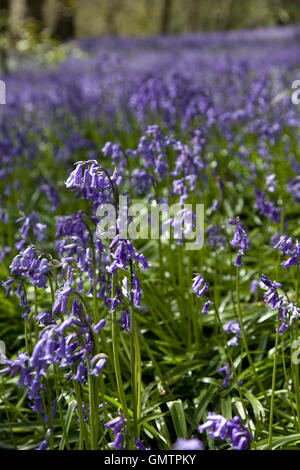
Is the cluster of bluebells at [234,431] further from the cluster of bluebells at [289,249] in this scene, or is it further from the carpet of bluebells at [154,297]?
the cluster of bluebells at [289,249]

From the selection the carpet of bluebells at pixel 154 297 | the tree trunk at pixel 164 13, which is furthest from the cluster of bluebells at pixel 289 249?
the tree trunk at pixel 164 13

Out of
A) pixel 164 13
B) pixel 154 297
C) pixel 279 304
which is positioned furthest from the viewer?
pixel 164 13

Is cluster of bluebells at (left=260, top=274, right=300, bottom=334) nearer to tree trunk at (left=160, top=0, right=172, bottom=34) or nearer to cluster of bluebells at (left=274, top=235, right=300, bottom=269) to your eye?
cluster of bluebells at (left=274, top=235, right=300, bottom=269)

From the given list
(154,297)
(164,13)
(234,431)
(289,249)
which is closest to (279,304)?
(289,249)

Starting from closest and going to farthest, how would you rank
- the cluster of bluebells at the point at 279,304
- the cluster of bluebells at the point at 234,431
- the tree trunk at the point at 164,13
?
the cluster of bluebells at the point at 234,431, the cluster of bluebells at the point at 279,304, the tree trunk at the point at 164,13

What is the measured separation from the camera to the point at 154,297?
11.5 ft

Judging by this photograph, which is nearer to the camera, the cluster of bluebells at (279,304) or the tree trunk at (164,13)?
the cluster of bluebells at (279,304)

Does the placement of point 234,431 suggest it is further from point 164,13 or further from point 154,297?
point 164,13

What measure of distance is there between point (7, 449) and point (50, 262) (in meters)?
1.29

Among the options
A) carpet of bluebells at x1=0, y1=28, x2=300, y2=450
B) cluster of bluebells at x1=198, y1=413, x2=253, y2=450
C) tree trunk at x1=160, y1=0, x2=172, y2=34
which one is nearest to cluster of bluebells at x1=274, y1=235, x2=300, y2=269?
carpet of bluebells at x1=0, y1=28, x2=300, y2=450

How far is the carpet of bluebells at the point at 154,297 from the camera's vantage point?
83.7 inches

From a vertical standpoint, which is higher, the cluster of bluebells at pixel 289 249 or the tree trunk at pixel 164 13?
the tree trunk at pixel 164 13

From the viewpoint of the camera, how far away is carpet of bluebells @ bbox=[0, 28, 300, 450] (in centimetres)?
213
